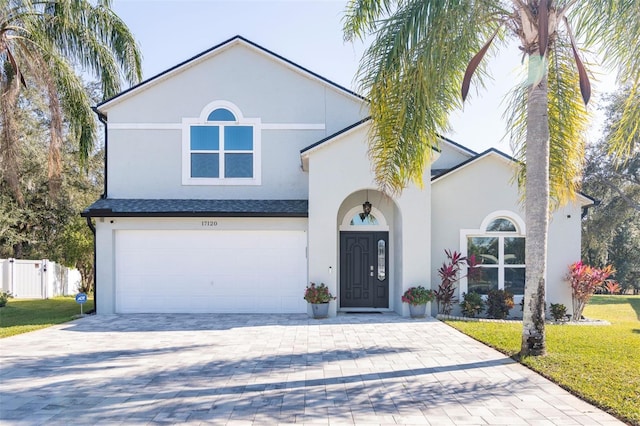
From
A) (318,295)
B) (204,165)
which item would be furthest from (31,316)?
(318,295)

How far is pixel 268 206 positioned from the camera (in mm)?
14336

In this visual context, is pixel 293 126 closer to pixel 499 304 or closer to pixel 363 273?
pixel 363 273

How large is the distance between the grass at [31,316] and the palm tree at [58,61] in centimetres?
349

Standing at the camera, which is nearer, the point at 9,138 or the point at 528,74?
the point at 528,74

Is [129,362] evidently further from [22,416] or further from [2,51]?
[2,51]

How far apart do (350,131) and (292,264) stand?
438cm

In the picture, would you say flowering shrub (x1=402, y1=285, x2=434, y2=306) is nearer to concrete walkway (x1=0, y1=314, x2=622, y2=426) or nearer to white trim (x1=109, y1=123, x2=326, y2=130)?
concrete walkway (x1=0, y1=314, x2=622, y2=426)

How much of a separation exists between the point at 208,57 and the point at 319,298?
8515 millimetres

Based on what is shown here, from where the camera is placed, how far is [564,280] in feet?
44.5

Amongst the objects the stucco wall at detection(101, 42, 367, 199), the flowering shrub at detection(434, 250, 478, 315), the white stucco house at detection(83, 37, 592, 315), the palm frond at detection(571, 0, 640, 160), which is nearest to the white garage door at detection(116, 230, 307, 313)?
the white stucco house at detection(83, 37, 592, 315)

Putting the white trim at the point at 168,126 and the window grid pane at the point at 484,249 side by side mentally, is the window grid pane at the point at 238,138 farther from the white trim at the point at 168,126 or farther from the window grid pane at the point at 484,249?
the window grid pane at the point at 484,249

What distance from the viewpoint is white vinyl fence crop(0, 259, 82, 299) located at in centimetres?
2064

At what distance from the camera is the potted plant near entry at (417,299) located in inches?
502

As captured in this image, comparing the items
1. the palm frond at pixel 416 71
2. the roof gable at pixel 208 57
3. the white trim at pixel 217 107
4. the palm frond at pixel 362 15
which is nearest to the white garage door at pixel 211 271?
the white trim at pixel 217 107
